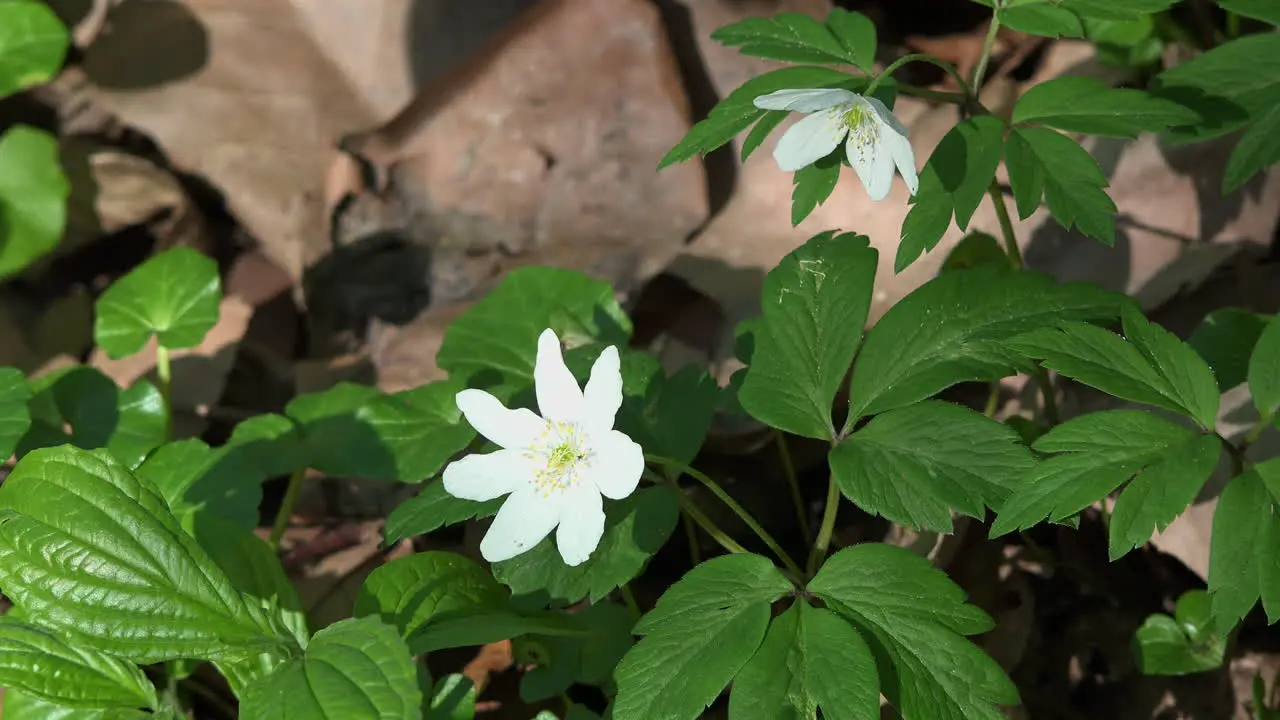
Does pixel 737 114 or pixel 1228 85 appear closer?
pixel 737 114

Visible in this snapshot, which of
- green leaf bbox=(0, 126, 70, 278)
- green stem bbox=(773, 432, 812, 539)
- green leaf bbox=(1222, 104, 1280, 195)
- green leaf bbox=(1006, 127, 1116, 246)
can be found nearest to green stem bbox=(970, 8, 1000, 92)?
green leaf bbox=(1006, 127, 1116, 246)

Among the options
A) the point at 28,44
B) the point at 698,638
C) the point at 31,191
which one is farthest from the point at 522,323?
the point at 28,44

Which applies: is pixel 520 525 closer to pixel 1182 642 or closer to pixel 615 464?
pixel 615 464

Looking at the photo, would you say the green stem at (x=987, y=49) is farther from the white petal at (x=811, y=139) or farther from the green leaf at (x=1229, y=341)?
the green leaf at (x=1229, y=341)

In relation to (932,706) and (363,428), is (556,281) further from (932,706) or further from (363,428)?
(932,706)

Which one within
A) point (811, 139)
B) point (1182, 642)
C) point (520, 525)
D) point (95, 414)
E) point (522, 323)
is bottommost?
point (1182, 642)

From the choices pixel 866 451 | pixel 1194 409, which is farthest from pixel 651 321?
pixel 1194 409
